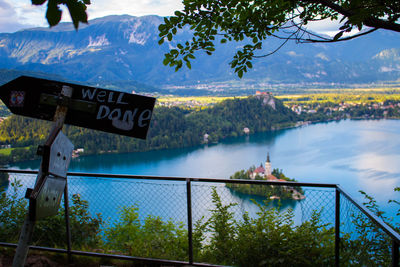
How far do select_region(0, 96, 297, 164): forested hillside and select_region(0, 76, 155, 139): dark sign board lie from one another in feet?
119

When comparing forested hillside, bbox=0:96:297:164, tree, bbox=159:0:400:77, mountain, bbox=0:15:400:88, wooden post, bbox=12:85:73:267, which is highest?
mountain, bbox=0:15:400:88

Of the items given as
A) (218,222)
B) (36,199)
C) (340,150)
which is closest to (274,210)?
(218,222)

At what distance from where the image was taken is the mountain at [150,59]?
351ft

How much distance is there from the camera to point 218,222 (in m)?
2.46

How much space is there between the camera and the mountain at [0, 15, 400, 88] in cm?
10706

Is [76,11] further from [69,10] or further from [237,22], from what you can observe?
[237,22]

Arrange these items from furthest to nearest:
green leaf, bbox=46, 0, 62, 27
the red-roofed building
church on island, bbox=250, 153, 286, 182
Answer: the red-roofed building < church on island, bbox=250, 153, 286, 182 < green leaf, bbox=46, 0, 62, 27

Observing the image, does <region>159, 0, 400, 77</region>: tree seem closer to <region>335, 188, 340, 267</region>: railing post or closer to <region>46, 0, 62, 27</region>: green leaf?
<region>335, 188, 340, 267</region>: railing post

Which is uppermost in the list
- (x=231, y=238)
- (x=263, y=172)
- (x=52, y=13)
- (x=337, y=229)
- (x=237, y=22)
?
(x=237, y=22)

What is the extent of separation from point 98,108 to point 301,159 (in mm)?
32423

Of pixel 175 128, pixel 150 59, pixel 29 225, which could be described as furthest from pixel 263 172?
pixel 150 59

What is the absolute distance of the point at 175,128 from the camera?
157 feet

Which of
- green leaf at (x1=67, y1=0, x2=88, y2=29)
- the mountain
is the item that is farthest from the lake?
the mountain

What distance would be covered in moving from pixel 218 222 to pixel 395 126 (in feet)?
179
